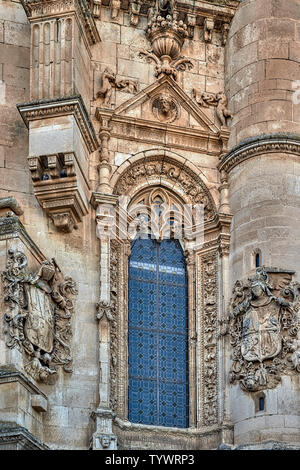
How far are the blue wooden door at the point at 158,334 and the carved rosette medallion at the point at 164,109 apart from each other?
6.09 ft

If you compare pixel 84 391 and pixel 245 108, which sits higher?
pixel 245 108

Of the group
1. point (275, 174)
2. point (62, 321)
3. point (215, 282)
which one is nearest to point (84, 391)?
point (62, 321)

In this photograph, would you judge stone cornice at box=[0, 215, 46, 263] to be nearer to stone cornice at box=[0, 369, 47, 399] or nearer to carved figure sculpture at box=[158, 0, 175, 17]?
stone cornice at box=[0, 369, 47, 399]

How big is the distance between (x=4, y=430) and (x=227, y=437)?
3.52 metres

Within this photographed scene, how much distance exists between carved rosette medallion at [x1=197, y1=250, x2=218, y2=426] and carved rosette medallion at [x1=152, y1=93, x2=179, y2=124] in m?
2.17

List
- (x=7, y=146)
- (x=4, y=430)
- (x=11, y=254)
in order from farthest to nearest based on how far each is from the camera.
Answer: (x=7, y=146), (x=11, y=254), (x=4, y=430)

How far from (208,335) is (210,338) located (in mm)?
67

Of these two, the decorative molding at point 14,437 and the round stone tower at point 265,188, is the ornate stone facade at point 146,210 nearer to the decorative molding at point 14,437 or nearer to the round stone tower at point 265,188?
the round stone tower at point 265,188

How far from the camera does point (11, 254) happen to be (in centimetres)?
2270

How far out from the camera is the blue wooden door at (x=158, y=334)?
2405 centimetres

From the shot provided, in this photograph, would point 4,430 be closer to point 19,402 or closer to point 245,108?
point 19,402

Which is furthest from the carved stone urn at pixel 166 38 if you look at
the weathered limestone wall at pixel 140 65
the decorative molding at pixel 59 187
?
the decorative molding at pixel 59 187

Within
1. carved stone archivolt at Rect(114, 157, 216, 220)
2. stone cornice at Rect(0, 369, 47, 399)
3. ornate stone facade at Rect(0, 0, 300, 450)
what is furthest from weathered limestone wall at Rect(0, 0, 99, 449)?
carved stone archivolt at Rect(114, 157, 216, 220)

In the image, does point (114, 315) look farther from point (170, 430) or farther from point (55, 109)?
point (55, 109)
